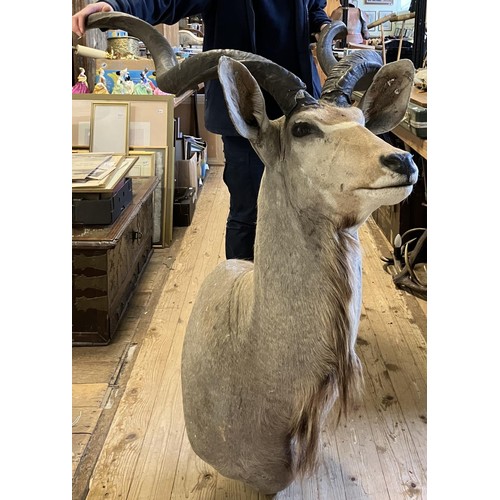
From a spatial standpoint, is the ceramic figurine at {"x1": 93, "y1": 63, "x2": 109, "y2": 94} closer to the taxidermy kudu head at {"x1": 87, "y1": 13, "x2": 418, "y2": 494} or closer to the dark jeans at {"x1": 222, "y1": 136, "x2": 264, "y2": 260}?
the dark jeans at {"x1": 222, "y1": 136, "x2": 264, "y2": 260}

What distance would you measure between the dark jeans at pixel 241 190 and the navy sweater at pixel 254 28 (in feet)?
0.25

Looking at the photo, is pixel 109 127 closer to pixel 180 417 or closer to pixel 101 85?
pixel 101 85

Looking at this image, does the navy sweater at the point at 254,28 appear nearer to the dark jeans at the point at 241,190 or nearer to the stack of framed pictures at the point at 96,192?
the dark jeans at the point at 241,190

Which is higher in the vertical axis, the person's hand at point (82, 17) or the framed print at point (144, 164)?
the person's hand at point (82, 17)

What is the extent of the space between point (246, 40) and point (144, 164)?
1.98 m

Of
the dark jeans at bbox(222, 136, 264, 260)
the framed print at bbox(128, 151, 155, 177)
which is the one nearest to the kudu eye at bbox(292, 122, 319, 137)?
the dark jeans at bbox(222, 136, 264, 260)

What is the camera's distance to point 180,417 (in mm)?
2107

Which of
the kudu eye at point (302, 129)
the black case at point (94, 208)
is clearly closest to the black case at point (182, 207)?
the black case at point (94, 208)

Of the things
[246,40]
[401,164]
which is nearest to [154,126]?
[246,40]

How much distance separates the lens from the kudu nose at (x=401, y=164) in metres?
1.05
